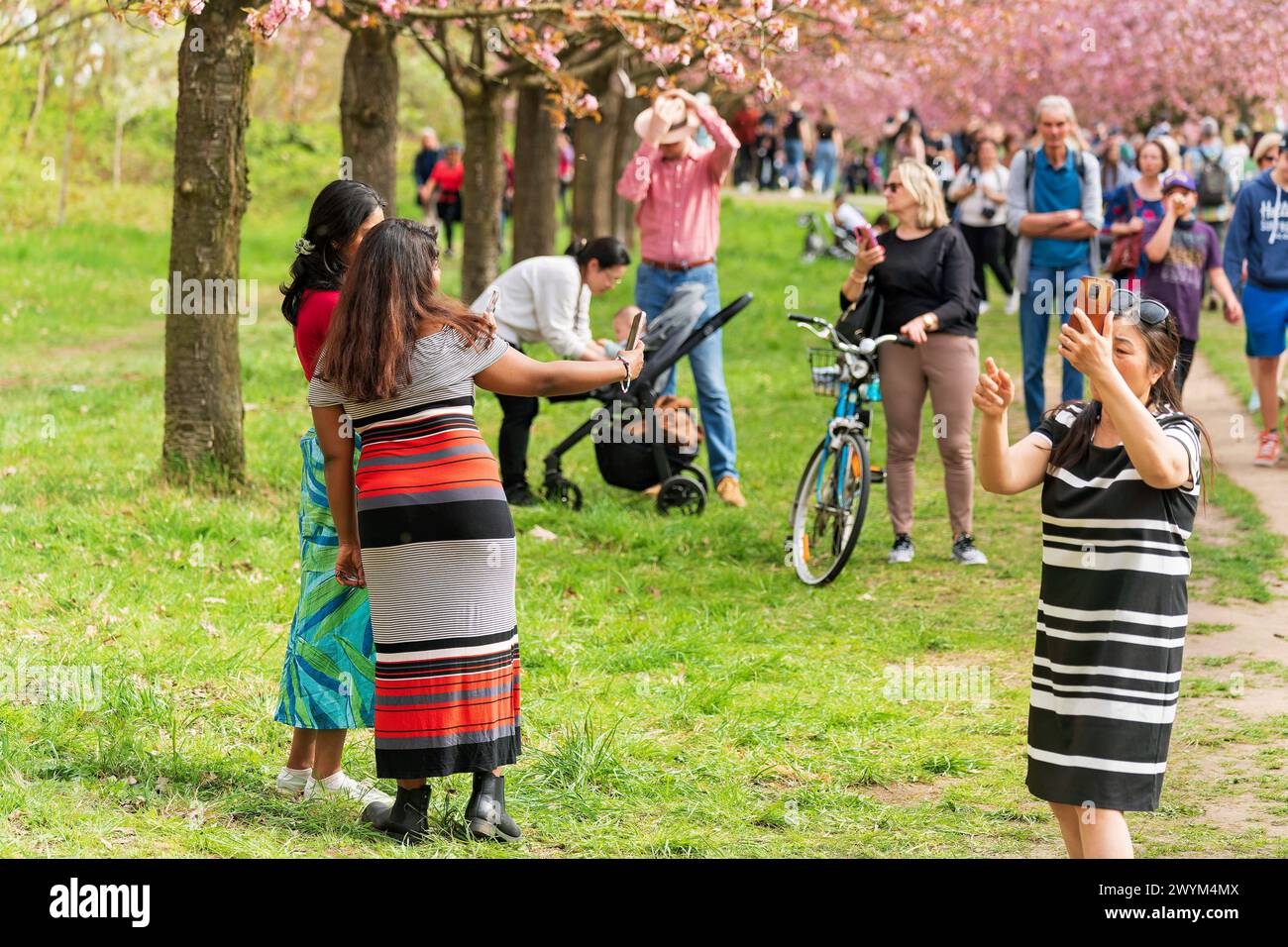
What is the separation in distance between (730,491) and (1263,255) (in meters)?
4.06

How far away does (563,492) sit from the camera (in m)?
9.57

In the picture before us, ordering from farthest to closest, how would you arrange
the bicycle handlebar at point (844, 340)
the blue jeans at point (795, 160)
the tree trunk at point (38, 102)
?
the blue jeans at point (795, 160) < the tree trunk at point (38, 102) < the bicycle handlebar at point (844, 340)

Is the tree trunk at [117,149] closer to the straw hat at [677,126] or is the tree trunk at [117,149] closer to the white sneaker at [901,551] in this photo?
the straw hat at [677,126]

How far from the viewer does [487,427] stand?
39.7 ft

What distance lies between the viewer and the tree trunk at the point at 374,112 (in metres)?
13.7

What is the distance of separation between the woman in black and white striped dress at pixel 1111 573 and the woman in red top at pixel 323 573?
6.45ft

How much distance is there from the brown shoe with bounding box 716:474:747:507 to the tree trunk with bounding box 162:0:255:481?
2943 mm

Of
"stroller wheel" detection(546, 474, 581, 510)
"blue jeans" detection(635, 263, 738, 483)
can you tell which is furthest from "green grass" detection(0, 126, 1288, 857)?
"blue jeans" detection(635, 263, 738, 483)

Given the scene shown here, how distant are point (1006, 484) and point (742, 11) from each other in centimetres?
657

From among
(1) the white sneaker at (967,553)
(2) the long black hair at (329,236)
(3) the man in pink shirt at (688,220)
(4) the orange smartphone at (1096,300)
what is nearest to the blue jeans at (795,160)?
(3) the man in pink shirt at (688,220)

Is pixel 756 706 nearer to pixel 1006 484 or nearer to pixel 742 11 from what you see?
pixel 1006 484

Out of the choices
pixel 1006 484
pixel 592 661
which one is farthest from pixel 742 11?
pixel 1006 484

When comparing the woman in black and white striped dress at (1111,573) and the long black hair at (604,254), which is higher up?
the long black hair at (604,254)

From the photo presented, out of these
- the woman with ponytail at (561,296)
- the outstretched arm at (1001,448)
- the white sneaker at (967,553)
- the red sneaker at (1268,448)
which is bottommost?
the white sneaker at (967,553)
